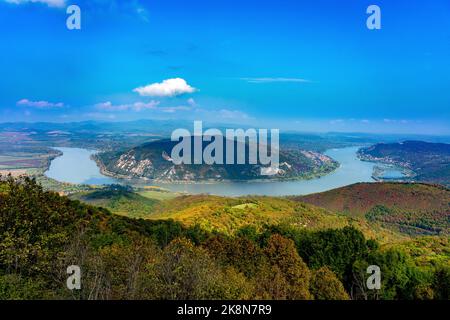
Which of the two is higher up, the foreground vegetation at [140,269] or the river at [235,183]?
the foreground vegetation at [140,269]

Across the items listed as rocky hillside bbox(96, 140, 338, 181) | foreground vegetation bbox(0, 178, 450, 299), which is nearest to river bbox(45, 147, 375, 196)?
rocky hillside bbox(96, 140, 338, 181)

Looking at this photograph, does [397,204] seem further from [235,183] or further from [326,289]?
[326,289]

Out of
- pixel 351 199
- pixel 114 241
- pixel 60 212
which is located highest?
pixel 60 212

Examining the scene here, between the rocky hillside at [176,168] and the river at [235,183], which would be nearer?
the river at [235,183]

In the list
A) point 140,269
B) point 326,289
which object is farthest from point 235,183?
point 140,269

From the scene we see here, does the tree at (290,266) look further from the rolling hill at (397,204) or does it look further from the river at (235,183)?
the river at (235,183)

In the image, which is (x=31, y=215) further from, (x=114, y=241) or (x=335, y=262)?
(x=335, y=262)

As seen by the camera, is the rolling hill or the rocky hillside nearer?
the rolling hill

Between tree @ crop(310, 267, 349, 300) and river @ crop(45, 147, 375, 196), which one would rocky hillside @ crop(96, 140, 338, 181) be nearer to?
river @ crop(45, 147, 375, 196)

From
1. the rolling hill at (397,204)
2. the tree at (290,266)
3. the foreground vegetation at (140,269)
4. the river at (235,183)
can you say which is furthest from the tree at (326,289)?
the river at (235,183)

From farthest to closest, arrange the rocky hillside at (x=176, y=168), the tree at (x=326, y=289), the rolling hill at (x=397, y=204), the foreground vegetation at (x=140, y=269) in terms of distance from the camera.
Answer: the rocky hillside at (x=176, y=168) → the rolling hill at (x=397, y=204) → the tree at (x=326, y=289) → the foreground vegetation at (x=140, y=269)
